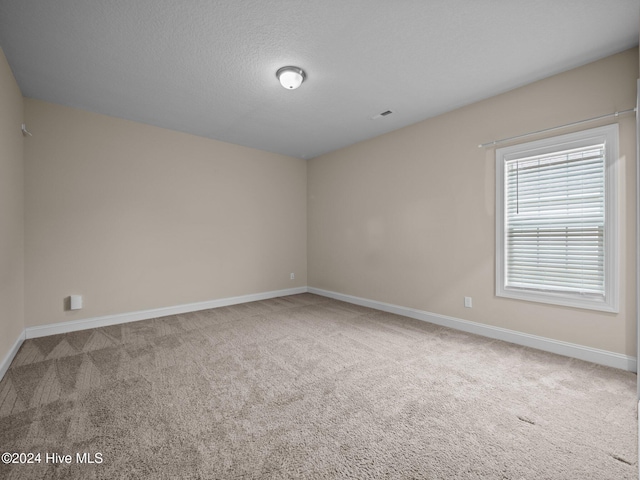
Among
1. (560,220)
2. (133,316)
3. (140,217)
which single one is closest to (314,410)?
(560,220)

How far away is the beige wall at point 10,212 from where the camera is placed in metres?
2.48

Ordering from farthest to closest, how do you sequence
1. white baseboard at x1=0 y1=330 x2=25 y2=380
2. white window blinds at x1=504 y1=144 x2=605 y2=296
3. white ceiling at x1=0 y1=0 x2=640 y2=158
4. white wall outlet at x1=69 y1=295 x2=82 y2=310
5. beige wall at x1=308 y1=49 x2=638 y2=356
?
white wall outlet at x1=69 y1=295 x2=82 y2=310 → white window blinds at x1=504 y1=144 x2=605 y2=296 → beige wall at x1=308 y1=49 x2=638 y2=356 → white baseboard at x1=0 y1=330 x2=25 y2=380 → white ceiling at x1=0 y1=0 x2=640 y2=158

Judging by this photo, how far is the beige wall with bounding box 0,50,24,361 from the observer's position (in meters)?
2.48

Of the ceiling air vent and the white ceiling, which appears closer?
the white ceiling

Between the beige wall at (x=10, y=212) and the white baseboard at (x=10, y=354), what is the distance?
0.15ft

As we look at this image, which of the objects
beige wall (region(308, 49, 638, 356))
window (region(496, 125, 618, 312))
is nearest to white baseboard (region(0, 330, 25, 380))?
beige wall (region(308, 49, 638, 356))

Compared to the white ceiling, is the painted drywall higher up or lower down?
lower down

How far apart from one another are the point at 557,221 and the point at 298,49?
2.94 meters

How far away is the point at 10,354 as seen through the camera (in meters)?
2.67

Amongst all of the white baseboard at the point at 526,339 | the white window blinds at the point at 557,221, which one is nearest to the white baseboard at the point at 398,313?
the white baseboard at the point at 526,339

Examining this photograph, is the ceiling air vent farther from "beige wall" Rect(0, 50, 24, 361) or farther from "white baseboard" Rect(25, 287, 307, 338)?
"beige wall" Rect(0, 50, 24, 361)

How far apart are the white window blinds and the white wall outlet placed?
5.04 meters

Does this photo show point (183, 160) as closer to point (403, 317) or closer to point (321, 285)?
point (321, 285)

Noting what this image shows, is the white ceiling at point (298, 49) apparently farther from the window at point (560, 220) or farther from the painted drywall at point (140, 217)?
the window at point (560, 220)
